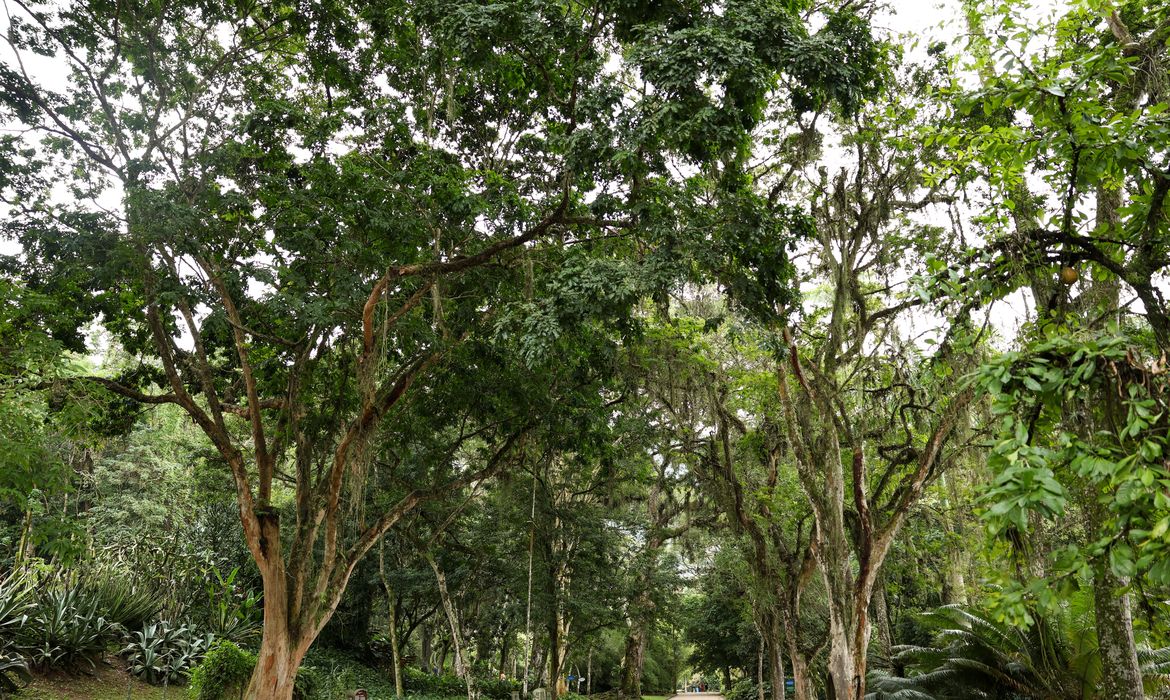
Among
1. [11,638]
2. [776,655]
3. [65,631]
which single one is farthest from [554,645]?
[11,638]

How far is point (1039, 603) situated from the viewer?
6.82ft

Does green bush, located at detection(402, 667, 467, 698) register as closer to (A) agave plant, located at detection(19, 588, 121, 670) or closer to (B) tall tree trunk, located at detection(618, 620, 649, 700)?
(B) tall tree trunk, located at detection(618, 620, 649, 700)

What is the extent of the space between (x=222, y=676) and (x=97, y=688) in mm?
2240

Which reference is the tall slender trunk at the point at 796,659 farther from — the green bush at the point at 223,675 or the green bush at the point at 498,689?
the green bush at the point at 498,689

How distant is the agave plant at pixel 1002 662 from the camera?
30.6 feet

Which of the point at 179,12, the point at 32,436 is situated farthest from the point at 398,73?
the point at 32,436

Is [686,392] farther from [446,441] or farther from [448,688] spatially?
[448,688]

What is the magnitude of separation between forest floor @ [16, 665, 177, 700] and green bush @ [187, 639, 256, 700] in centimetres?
71

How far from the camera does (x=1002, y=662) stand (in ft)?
34.9

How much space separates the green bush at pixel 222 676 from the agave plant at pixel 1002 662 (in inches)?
403

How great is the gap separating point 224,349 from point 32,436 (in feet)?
12.0

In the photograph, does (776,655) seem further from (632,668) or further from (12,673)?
(12,673)

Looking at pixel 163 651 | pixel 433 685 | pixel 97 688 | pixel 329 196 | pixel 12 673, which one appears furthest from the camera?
pixel 433 685

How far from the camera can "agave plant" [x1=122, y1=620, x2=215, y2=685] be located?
12.6 m
